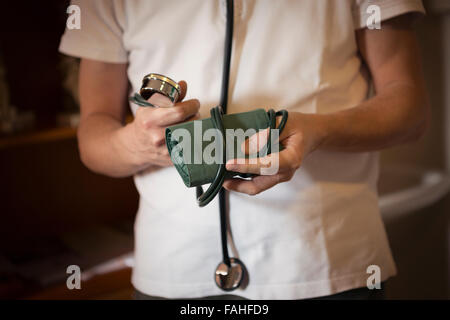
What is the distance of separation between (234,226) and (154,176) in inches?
5.4

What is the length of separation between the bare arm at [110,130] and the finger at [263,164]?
0.34 ft

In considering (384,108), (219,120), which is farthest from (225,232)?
(384,108)

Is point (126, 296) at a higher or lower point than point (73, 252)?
lower

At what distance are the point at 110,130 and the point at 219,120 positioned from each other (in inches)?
8.7

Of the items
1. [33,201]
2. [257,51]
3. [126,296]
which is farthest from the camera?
[33,201]

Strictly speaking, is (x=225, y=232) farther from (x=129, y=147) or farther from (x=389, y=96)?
(x=389, y=96)

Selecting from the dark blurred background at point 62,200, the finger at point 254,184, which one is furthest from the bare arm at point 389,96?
the dark blurred background at point 62,200

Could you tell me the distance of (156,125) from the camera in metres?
0.46

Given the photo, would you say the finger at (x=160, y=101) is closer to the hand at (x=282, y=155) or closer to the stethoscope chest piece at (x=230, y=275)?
→ the hand at (x=282, y=155)

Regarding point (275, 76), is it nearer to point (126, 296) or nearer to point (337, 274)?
point (337, 274)

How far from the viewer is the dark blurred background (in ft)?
3.36

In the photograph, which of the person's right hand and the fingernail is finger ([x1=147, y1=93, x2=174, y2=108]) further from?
the fingernail
